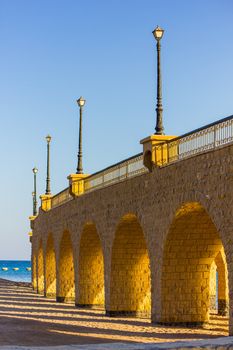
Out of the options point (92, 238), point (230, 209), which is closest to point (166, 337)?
point (230, 209)

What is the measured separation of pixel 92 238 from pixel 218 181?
15779mm

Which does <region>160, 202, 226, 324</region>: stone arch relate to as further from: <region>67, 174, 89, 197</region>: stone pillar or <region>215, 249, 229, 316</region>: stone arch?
<region>67, 174, 89, 197</region>: stone pillar

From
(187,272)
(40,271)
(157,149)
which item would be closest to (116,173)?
(157,149)

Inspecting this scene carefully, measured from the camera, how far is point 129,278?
27844mm

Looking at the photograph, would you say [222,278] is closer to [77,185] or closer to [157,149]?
[77,185]

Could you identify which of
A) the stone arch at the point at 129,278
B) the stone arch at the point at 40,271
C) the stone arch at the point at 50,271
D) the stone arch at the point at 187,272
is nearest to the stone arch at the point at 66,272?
the stone arch at the point at 50,271

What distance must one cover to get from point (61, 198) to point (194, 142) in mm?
21942

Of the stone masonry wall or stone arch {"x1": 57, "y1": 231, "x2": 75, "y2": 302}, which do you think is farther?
stone arch {"x1": 57, "y1": 231, "x2": 75, "y2": 302}

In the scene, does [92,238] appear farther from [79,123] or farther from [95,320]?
[95,320]

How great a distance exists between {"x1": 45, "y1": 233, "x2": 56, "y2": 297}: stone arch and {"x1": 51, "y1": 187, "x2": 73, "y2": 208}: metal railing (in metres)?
2.13

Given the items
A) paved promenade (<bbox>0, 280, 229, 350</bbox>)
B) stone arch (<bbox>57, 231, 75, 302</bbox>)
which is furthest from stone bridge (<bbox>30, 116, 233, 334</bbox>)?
stone arch (<bbox>57, 231, 75, 302</bbox>)

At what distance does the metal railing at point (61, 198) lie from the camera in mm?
38344

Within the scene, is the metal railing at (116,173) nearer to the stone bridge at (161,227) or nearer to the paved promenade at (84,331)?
the stone bridge at (161,227)

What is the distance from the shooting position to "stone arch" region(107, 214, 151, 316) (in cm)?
2739
